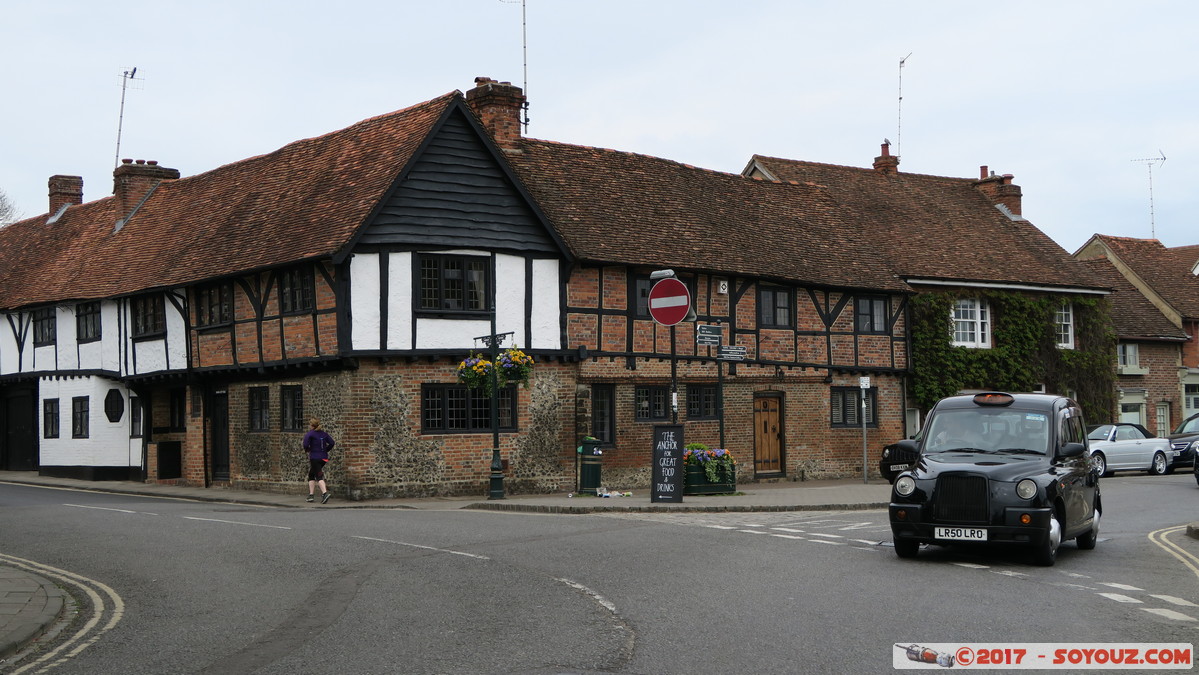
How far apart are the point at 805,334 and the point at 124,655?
25.9 meters

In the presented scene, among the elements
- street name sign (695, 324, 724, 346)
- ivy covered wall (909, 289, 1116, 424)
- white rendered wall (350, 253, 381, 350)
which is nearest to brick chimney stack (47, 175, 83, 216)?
white rendered wall (350, 253, 381, 350)

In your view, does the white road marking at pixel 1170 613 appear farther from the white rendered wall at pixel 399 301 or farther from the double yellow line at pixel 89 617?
the white rendered wall at pixel 399 301

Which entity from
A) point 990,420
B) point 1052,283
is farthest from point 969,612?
point 1052,283

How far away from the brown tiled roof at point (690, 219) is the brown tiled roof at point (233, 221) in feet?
12.7

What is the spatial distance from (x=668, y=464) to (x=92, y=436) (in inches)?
805

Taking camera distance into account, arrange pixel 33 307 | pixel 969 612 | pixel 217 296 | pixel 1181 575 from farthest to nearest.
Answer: pixel 33 307 < pixel 217 296 < pixel 1181 575 < pixel 969 612

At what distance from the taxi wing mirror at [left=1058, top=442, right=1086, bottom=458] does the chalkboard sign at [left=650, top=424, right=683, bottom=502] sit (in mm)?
9186

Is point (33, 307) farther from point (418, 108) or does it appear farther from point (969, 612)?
point (969, 612)

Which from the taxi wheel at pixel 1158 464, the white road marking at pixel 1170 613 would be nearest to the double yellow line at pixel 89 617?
the white road marking at pixel 1170 613

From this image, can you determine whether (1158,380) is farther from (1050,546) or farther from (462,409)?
(1050,546)

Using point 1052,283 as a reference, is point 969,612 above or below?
below

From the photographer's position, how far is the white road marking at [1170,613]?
32.6ft

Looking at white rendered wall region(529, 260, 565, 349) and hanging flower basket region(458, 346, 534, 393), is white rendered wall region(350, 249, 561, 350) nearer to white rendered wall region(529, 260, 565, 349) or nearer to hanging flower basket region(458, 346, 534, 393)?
white rendered wall region(529, 260, 565, 349)

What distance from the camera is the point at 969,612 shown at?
10.0 metres
